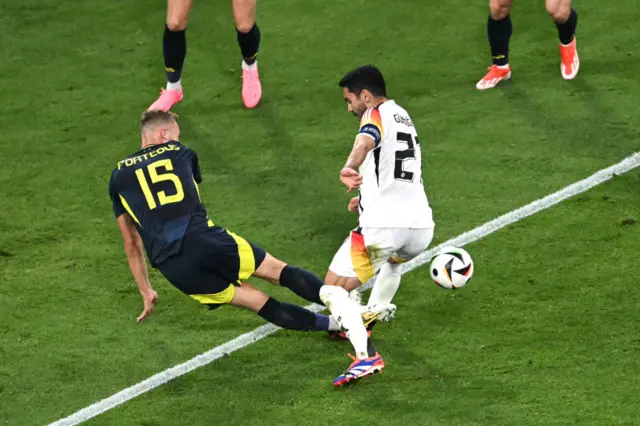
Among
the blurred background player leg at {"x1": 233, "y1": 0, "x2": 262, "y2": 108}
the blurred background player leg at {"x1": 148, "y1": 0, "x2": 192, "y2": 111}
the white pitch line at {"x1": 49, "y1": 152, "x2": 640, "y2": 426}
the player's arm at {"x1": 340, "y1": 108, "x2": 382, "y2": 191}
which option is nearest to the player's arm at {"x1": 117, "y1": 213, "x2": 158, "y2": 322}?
the white pitch line at {"x1": 49, "y1": 152, "x2": 640, "y2": 426}

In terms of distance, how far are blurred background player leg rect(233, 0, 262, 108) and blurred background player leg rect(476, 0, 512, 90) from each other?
2030 mm

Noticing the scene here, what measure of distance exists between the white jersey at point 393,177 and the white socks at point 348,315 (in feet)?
1.55

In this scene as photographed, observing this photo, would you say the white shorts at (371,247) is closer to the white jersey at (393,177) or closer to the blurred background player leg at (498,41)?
the white jersey at (393,177)

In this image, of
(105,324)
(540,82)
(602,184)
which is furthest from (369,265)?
(540,82)

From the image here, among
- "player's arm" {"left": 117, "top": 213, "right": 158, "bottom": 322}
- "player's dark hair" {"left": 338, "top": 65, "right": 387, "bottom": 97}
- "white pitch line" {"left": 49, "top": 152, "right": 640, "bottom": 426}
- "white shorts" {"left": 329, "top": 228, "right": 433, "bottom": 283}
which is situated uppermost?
"player's dark hair" {"left": 338, "top": 65, "right": 387, "bottom": 97}

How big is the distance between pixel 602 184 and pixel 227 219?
292cm

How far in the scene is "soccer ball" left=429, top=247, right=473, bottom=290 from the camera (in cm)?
737

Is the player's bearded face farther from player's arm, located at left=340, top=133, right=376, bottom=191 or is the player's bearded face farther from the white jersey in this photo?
player's arm, located at left=340, top=133, right=376, bottom=191

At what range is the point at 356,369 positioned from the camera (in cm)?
698

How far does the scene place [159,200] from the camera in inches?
277

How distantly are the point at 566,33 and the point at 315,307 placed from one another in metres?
4.02

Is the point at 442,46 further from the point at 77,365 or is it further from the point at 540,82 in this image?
the point at 77,365

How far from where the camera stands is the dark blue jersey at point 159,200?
7.03m

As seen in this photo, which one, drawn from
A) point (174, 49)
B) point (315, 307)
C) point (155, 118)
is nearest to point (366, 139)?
point (155, 118)
